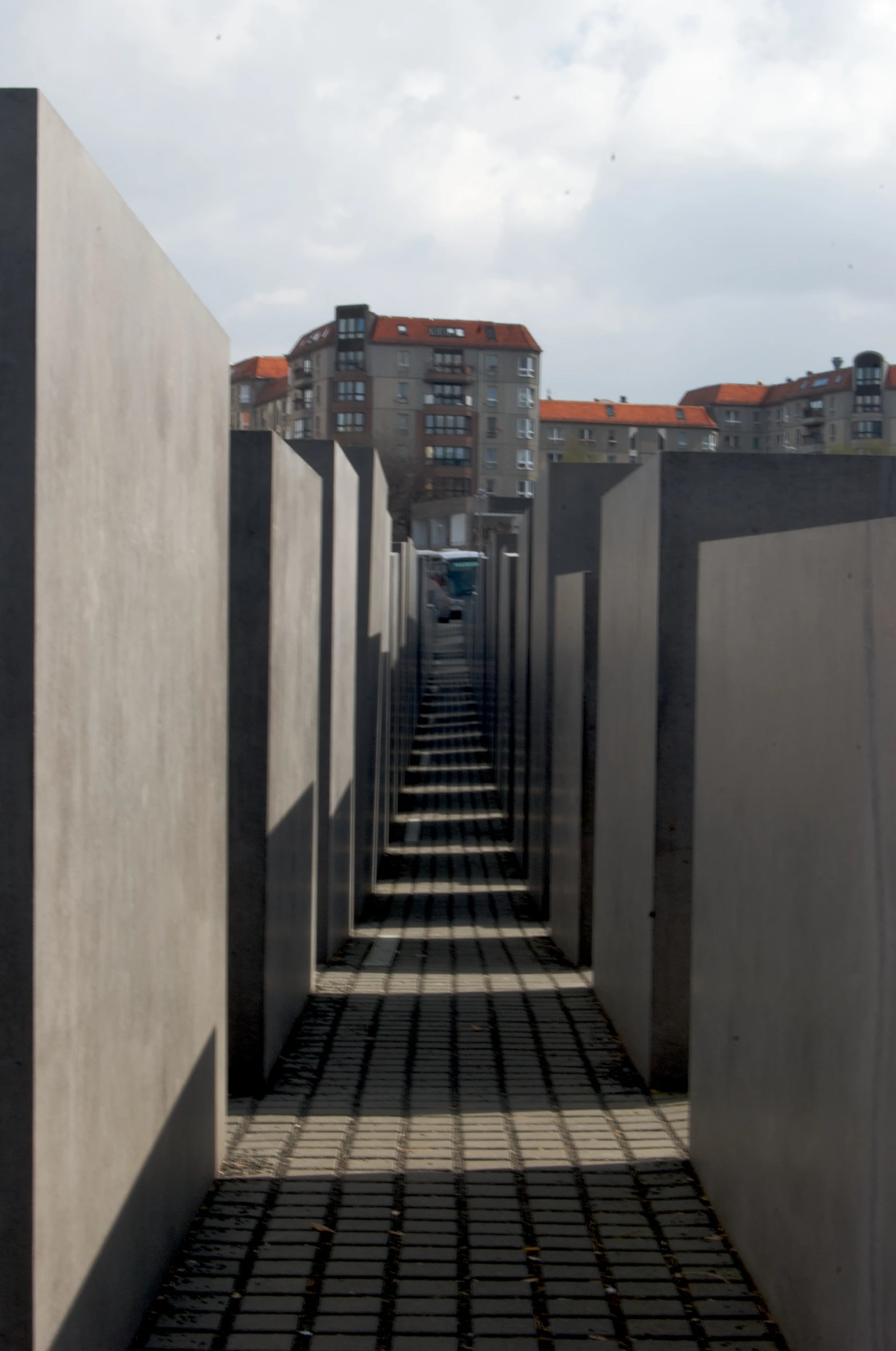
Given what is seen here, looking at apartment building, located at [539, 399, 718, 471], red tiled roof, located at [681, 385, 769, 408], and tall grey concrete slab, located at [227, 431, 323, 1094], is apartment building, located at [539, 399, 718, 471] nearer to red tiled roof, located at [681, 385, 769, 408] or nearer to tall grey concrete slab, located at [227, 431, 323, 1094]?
red tiled roof, located at [681, 385, 769, 408]

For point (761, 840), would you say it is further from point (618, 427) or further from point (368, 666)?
point (618, 427)

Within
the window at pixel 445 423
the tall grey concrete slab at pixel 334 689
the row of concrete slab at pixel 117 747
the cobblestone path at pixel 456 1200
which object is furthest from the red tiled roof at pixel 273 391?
the row of concrete slab at pixel 117 747

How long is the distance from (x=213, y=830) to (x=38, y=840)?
2188 mm

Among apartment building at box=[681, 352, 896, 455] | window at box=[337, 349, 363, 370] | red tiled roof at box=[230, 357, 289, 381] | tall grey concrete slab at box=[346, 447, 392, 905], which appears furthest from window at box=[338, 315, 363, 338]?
tall grey concrete slab at box=[346, 447, 392, 905]

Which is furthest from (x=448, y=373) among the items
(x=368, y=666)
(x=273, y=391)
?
(x=368, y=666)

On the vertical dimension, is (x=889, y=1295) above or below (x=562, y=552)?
below

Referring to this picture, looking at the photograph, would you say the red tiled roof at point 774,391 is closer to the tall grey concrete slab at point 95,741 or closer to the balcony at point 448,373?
the balcony at point 448,373

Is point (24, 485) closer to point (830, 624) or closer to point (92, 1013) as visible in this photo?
point (92, 1013)

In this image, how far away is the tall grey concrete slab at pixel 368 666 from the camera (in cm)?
1112

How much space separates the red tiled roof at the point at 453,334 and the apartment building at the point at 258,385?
41.3 feet

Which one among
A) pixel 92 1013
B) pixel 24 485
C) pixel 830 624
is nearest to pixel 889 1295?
pixel 830 624

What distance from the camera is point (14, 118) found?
9.43ft

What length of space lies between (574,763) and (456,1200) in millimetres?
4589

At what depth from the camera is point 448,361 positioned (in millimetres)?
111812
